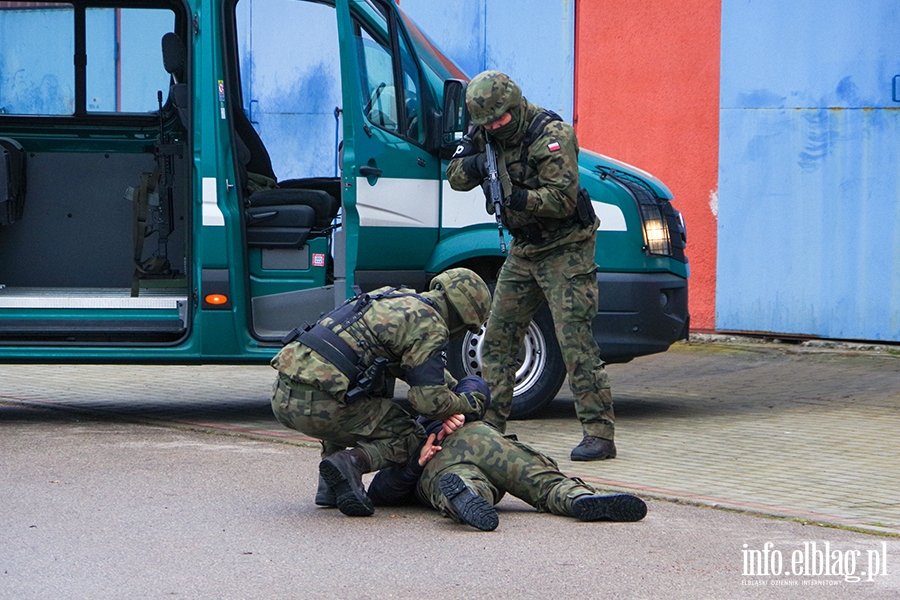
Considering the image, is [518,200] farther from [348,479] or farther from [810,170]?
[810,170]

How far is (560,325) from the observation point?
657 cm

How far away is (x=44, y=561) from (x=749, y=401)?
5.53m

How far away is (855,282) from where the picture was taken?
11.3m

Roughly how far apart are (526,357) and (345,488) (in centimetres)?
270

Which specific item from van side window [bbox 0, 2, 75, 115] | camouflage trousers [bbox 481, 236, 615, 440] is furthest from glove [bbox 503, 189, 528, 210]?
van side window [bbox 0, 2, 75, 115]

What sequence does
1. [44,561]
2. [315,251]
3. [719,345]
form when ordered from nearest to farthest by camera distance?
[44,561] < [315,251] < [719,345]

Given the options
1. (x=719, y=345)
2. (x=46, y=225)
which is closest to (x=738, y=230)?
(x=719, y=345)

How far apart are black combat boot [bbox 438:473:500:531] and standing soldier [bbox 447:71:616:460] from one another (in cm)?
159

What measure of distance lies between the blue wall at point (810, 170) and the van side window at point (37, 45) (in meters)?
5.96

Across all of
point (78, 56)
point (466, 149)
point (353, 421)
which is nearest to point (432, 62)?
point (466, 149)

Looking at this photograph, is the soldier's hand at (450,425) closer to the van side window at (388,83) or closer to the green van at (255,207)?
the green van at (255,207)

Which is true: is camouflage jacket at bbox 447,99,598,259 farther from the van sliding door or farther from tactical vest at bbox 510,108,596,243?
the van sliding door

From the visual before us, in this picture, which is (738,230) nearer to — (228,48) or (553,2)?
(553,2)

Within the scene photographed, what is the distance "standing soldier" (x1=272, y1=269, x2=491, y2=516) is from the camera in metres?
5.23
